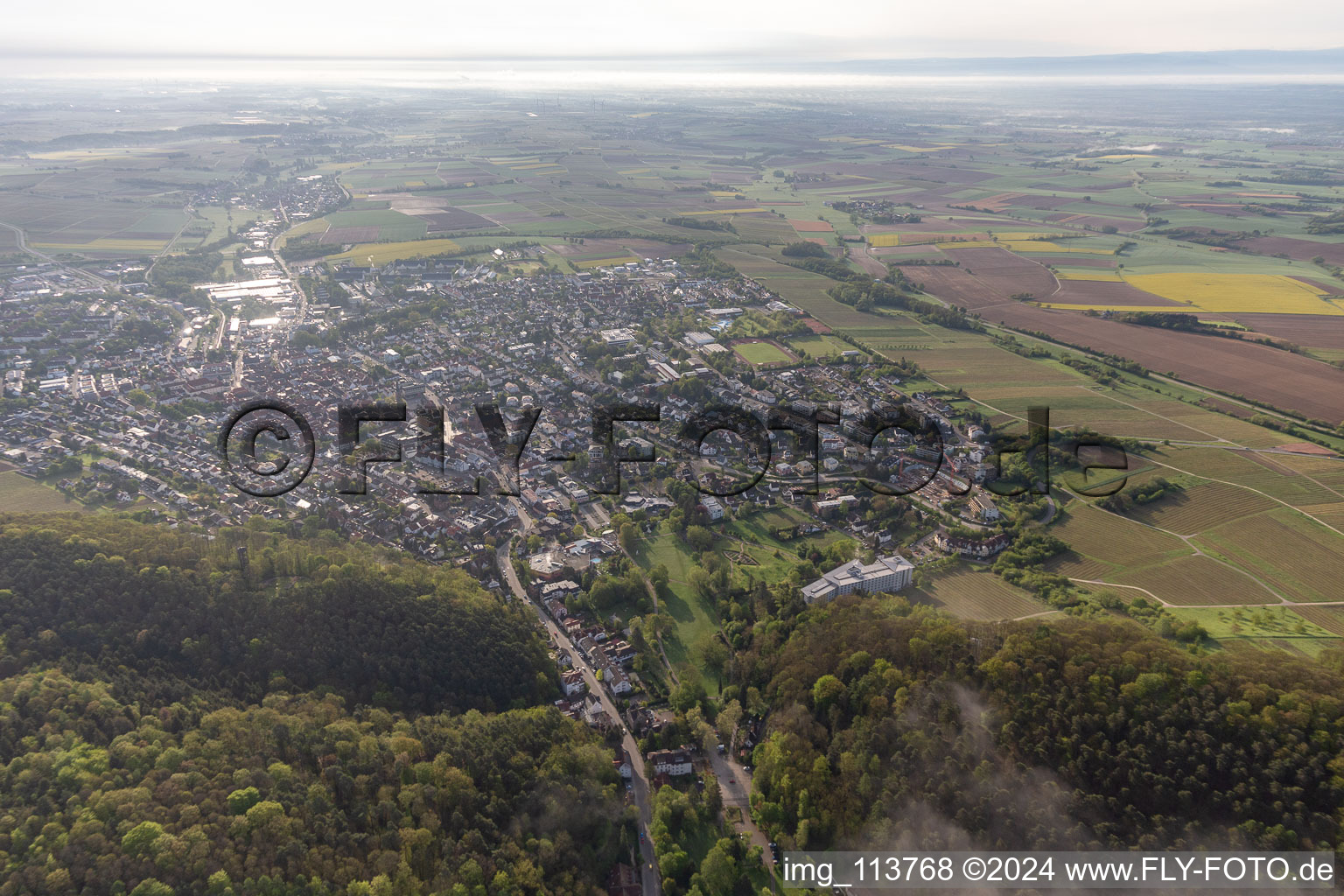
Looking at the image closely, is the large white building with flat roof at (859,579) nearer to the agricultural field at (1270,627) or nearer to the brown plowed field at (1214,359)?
the agricultural field at (1270,627)

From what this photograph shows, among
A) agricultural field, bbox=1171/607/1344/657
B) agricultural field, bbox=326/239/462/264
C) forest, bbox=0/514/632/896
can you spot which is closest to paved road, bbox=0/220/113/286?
agricultural field, bbox=326/239/462/264

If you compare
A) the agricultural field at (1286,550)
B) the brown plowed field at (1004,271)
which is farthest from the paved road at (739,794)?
the brown plowed field at (1004,271)

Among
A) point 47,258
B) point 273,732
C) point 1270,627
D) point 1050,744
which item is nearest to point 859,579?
point 1050,744

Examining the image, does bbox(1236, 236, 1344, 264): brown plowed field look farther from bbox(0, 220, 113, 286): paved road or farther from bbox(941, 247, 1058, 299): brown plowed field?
bbox(0, 220, 113, 286): paved road

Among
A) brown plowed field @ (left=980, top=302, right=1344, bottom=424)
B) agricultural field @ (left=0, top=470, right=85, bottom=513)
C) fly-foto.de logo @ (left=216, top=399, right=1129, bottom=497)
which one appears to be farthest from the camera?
brown plowed field @ (left=980, top=302, right=1344, bottom=424)

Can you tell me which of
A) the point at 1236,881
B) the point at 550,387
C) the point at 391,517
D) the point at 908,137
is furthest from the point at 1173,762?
the point at 908,137

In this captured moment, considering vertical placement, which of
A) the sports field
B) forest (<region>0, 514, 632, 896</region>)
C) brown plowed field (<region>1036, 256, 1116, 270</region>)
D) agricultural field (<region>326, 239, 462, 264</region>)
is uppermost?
agricultural field (<region>326, 239, 462, 264</region>)

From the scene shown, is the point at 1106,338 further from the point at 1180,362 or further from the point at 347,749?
the point at 347,749

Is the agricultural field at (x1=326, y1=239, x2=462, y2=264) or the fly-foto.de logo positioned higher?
the agricultural field at (x1=326, y1=239, x2=462, y2=264)
